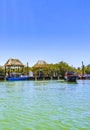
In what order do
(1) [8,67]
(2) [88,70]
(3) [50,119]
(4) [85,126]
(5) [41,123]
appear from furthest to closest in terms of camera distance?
(2) [88,70] < (1) [8,67] < (3) [50,119] < (5) [41,123] < (4) [85,126]

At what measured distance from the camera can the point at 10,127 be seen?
13.8 m

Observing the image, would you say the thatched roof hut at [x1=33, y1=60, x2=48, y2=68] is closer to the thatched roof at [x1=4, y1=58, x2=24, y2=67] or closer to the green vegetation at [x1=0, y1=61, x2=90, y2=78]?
the green vegetation at [x1=0, y1=61, x2=90, y2=78]

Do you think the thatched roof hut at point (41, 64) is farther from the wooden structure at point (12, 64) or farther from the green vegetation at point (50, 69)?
the wooden structure at point (12, 64)

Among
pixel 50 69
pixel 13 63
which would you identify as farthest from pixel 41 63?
Result: pixel 13 63

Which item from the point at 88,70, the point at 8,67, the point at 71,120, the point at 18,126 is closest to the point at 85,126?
the point at 71,120

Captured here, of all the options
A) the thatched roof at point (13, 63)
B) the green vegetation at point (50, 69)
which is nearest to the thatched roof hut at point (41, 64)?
the green vegetation at point (50, 69)

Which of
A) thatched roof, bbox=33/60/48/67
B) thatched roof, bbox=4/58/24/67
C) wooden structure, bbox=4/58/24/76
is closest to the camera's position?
wooden structure, bbox=4/58/24/76

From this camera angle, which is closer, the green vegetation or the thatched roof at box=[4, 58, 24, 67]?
the thatched roof at box=[4, 58, 24, 67]

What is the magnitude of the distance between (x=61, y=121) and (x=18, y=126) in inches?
90.3

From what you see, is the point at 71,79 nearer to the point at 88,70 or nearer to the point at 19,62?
the point at 19,62

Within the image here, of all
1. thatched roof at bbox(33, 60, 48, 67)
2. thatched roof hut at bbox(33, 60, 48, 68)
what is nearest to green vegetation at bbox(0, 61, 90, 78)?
thatched roof hut at bbox(33, 60, 48, 68)

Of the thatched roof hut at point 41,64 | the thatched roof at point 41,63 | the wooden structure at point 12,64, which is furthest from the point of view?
the thatched roof at point 41,63

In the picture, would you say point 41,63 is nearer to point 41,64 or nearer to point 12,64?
point 41,64

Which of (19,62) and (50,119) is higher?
(19,62)
